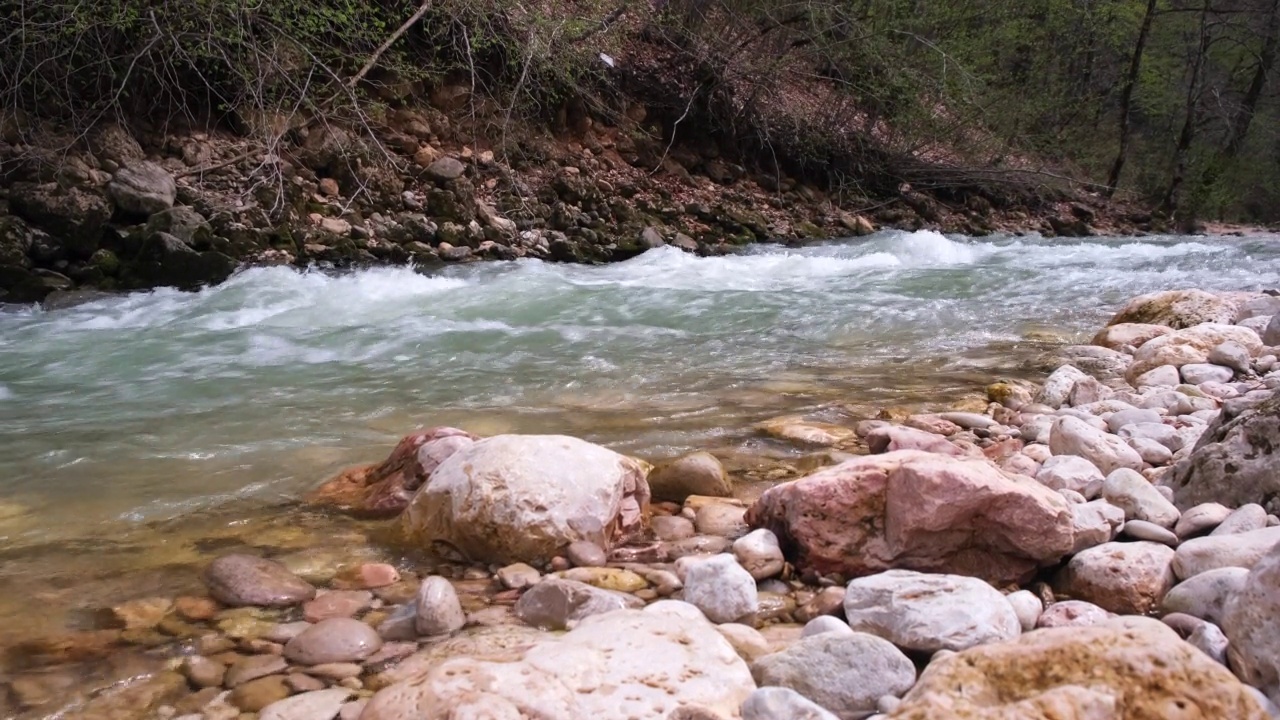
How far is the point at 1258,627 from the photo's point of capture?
55.6 inches

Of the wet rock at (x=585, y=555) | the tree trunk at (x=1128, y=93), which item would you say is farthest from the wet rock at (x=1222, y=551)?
the tree trunk at (x=1128, y=93)

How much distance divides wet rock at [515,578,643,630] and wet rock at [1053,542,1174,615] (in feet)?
3.47

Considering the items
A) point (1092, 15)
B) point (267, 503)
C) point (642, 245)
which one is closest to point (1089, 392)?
point (267, 503)

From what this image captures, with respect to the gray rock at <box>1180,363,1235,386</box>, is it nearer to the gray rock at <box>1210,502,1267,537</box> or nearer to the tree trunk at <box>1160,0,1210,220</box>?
the gray rock at <box>1210,502,1267,537</box>

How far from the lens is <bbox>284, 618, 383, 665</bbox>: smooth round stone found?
5.78ft

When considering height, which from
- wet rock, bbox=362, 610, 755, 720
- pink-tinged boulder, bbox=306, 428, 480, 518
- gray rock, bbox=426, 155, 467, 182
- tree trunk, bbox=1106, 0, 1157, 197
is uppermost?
tree trunk, bbox=1106, 0, 1157, 197

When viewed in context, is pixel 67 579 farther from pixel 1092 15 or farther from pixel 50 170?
pixel 1092 15

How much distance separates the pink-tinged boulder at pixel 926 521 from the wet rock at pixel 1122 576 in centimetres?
7

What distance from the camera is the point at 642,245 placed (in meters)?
8.99

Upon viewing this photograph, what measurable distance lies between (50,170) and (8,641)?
5.82 metres

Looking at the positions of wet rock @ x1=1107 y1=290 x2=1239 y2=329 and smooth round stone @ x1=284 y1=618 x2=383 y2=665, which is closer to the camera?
smooth round stone @ x1=284 y1=618 x2=383 y2=665

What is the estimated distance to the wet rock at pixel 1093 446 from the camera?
8.90ft

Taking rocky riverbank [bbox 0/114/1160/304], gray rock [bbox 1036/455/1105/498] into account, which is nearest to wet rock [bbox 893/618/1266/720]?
gray rock [bbox 1036/455/1105/498]

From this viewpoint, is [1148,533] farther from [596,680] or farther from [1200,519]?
[596,680]
